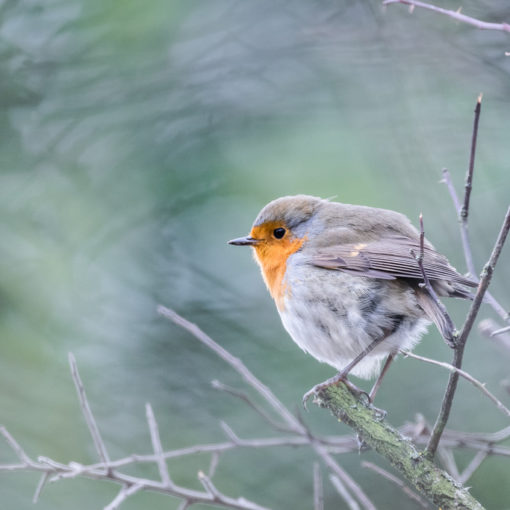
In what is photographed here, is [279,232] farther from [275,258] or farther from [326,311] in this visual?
[326,311]

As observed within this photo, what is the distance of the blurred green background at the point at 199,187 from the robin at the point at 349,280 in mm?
445

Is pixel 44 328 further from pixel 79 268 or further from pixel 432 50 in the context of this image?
pixel 432 50

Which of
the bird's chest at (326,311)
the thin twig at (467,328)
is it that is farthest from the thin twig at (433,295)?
the bird's chest at (326,311)

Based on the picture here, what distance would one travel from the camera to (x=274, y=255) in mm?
3066

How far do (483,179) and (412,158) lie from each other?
0.97 meters

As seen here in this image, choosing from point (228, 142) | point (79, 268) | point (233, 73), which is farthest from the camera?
point (233, 73)

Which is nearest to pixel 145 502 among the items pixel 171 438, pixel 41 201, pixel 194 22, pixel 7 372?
pixel 171 438

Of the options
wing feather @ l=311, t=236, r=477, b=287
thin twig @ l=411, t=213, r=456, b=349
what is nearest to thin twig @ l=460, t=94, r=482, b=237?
thin twig @ l=411, t=213, r=456, b=349

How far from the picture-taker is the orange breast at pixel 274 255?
2988 mm

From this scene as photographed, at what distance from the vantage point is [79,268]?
3.51 metres

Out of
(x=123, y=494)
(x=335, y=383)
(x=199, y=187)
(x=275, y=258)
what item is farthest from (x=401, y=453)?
(x=199, y=187)

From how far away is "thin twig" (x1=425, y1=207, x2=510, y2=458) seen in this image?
59.8 inches

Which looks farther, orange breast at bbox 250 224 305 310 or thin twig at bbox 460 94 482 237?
orange breast at bbox 250 224 305 310

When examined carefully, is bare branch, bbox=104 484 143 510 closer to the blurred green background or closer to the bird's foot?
the bird's foot
